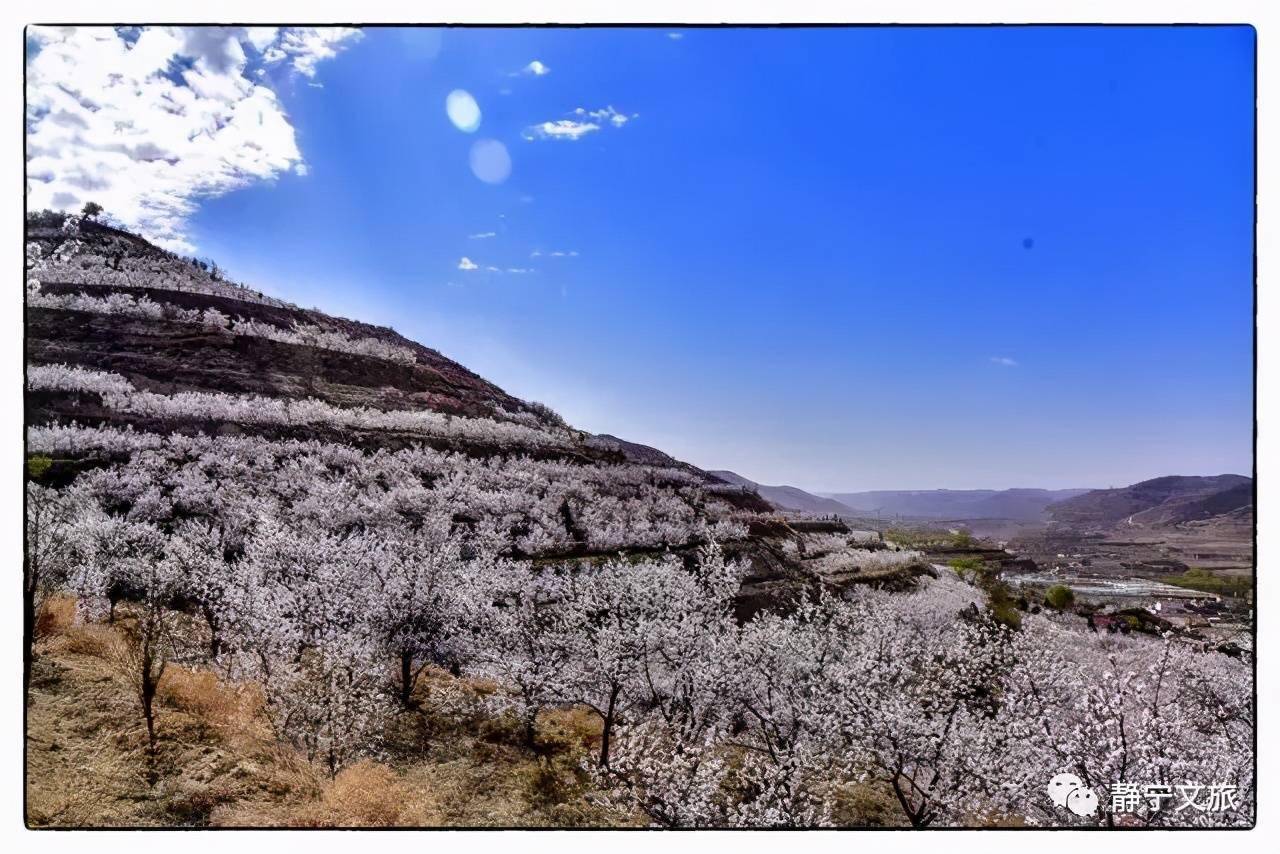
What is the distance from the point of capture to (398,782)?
25.9 ft

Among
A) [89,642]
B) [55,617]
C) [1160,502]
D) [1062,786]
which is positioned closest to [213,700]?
[89,642]

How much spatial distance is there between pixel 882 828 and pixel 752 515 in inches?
201


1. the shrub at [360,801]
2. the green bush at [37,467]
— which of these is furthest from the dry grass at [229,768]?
the green bush at [37,467]


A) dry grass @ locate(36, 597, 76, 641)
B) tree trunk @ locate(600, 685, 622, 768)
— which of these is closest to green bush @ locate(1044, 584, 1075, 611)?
tree trunk @ locate(600, 685, 622, 768)

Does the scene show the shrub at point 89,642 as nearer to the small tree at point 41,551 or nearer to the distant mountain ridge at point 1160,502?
the small tree at point 41,551

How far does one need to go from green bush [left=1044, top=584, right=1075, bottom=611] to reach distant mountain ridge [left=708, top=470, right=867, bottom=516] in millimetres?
3270

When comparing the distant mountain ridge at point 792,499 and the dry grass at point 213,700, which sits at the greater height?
the distant mountain ridge at point 792,499

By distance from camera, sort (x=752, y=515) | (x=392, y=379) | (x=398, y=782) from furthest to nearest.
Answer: (x=392, y=379) → (x=752, y=515) → (x=398, y=782)

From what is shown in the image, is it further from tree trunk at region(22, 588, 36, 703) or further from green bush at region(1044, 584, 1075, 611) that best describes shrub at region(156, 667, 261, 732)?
green bush at region(1044, 584, 1075, 611)

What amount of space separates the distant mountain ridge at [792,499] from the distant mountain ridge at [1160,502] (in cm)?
363

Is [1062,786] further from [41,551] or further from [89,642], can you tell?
[41,551]

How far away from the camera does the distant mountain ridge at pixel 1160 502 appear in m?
8.65

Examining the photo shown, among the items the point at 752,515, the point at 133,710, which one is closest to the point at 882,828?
the point at 752,515

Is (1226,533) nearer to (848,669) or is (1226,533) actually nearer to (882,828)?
(848,669)
